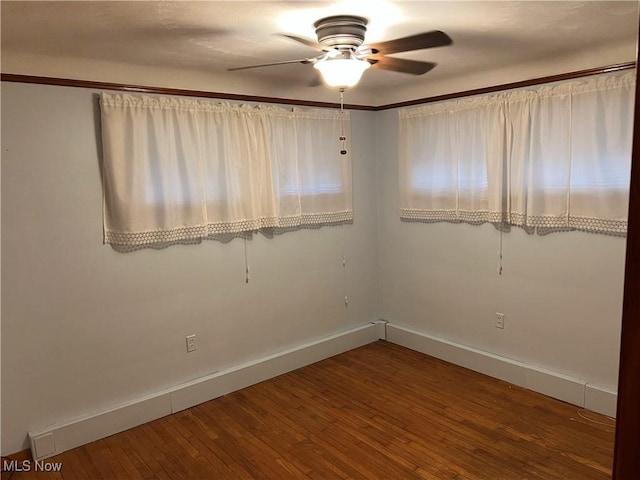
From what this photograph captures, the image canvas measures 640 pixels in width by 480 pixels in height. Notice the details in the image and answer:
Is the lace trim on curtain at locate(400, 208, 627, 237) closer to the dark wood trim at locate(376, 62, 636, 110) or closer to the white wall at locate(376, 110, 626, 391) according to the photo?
the white wall at locate(376, 110, 626, 391)

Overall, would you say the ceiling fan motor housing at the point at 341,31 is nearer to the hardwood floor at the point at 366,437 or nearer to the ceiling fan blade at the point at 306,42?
the ceiling fan blade at the point at 306,42

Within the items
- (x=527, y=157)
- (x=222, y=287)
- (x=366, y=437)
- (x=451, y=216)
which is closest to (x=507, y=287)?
(x=451, y=216)

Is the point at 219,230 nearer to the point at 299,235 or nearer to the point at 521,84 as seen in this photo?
the point at 299,235

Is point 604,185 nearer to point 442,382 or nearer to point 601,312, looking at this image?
point 601,312

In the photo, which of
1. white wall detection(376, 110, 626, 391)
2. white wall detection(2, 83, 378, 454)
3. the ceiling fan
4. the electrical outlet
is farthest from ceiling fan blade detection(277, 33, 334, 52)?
the electrical outlet

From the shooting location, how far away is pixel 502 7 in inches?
82.2

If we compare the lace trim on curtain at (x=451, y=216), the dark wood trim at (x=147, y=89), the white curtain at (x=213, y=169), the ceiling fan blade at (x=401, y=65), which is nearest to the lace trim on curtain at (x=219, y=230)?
the white curtain at (x=213, y=169)

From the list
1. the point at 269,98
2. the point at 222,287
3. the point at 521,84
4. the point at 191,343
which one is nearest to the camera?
the point at 521,84

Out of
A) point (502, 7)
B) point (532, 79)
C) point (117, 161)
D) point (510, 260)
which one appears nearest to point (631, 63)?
point (532, 79)

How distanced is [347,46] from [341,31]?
0.37ft

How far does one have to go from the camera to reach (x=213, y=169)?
3.43m

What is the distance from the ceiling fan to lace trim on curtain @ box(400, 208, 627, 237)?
147cm

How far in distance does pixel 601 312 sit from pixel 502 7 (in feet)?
6.95

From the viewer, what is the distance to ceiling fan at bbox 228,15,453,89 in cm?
221
